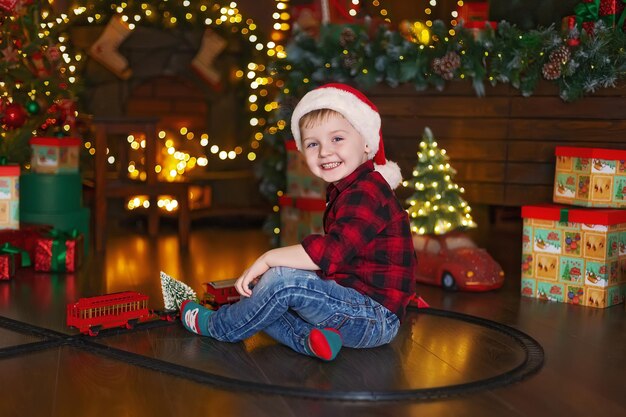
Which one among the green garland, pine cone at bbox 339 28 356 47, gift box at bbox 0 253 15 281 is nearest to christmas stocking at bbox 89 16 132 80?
the green garland

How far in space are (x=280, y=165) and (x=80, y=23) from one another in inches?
67.2

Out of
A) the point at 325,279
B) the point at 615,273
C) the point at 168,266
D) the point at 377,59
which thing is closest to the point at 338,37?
the point at 377,59

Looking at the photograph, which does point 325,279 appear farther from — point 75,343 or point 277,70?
point 277,70

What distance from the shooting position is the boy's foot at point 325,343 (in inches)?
108

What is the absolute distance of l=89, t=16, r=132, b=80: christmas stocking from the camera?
5945 millimetres

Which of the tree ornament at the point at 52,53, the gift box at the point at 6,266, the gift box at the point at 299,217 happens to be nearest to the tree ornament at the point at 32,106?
the tree ornament at the point at 52,53

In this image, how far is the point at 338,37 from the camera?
4.77 m

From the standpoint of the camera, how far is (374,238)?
2906mm

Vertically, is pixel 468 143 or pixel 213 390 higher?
pixel 468 143

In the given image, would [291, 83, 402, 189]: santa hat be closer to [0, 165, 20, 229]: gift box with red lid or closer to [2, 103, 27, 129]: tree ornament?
[0, 165, 20, 229]: gift box with red lid

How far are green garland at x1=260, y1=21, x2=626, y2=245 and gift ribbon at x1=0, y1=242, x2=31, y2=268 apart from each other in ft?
4.82

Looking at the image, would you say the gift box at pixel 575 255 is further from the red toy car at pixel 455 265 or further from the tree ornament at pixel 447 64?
the tree ornament at pixel 447 64

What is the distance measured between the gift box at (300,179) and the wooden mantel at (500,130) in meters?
0.40

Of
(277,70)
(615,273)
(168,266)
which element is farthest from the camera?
(277,70)
